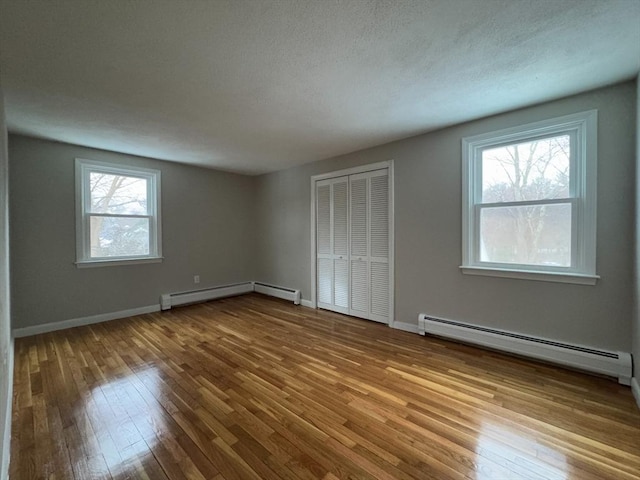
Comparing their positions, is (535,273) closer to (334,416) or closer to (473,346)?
(473,346)

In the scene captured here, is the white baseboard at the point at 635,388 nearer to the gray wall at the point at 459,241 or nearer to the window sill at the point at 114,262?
the gray wall at the point at 459,241

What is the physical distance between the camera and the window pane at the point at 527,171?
252 cm

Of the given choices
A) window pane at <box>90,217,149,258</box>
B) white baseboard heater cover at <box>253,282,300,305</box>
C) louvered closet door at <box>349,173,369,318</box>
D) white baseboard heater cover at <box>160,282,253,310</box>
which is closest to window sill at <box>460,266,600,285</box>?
louvered closet door at <box>349,173,369,318</box>

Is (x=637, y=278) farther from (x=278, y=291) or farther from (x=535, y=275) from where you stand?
(x=278, y=291)

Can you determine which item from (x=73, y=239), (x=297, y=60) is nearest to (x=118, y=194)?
(x=73, y=239)

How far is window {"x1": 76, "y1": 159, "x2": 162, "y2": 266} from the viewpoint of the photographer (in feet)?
12.3

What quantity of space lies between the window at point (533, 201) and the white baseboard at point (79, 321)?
465 cm

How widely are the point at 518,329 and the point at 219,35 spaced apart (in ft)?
11.6

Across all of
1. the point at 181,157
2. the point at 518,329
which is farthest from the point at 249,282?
the point at 518,329

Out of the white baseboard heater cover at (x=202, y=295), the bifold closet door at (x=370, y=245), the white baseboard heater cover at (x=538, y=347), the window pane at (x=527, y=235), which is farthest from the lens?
the white baseboard heater cover at (x=202, y=295)

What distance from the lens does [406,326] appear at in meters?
3.51

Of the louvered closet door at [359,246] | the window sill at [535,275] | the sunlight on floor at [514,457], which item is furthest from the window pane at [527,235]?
the sunlight on floor at [514,457]

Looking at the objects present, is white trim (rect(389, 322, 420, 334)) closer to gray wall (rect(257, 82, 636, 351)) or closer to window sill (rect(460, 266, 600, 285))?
gray wall (rect(257, 82, 636, 351))

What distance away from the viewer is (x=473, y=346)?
299 cm
